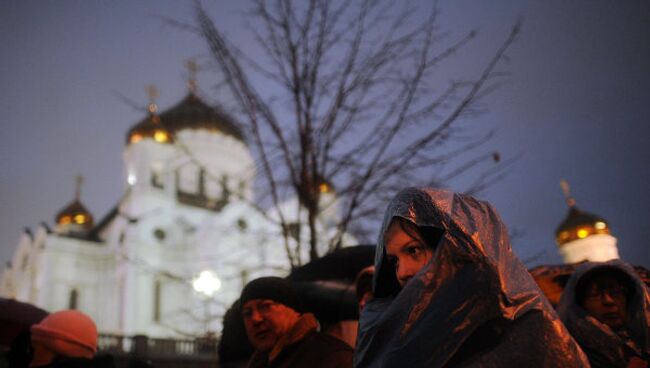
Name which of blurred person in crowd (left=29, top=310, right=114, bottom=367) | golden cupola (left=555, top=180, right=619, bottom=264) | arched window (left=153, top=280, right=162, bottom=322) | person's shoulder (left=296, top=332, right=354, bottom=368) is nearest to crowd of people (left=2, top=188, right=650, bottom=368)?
person's shoulder (left=296, top=332, right=354, bottom=368)

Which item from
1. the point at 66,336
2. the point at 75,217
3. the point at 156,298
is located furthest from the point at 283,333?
the point at 75,217

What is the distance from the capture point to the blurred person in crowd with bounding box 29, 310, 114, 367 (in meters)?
3.66

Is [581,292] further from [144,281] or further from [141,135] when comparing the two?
[141,135]

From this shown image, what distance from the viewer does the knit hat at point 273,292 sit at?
3102 mm

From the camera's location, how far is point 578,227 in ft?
75.9

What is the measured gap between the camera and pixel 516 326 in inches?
53.1

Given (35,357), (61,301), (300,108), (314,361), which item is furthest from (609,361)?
(61,301)

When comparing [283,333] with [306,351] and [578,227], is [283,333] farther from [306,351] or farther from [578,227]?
A: [578,227]

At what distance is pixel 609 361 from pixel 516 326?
1.83 m

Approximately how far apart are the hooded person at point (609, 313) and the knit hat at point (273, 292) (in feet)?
5.25

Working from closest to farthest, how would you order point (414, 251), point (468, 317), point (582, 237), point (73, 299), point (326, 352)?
1. point (468, 317)
2. point (414, 251)
3. point (326, 352)
4. point (582, 237)
5. point (73, 299)

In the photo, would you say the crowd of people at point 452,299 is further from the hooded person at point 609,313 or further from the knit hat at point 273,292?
the hooded person at point 609,313

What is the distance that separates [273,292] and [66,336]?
5.43ft

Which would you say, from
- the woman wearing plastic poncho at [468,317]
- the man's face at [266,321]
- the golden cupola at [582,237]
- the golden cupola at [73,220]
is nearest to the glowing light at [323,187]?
the man's face at [266,321]
